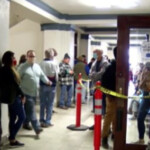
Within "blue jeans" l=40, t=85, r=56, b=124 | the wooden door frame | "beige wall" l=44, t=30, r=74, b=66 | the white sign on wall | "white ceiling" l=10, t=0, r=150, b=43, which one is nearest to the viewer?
the wooden door frame

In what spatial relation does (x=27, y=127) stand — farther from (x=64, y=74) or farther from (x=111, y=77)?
(x=64, y=74)

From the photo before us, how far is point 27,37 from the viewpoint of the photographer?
9203 mm

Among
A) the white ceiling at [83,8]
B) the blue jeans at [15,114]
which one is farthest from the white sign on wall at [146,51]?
the white ceiling at [83,8]

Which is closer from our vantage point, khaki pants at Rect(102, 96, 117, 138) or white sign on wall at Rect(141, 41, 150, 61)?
white sign on wall at Rect(141, 41, 150, 61)

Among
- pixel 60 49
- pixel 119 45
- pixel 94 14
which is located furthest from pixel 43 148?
pixel 94 14

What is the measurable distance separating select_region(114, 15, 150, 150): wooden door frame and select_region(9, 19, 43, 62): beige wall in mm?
5270

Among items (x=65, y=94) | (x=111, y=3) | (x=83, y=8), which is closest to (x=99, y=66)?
(x=111, y=3)

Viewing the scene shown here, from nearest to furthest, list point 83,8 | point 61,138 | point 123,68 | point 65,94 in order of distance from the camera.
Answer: point 123,68 → point 61,138 → point 83,8 → point 65,94

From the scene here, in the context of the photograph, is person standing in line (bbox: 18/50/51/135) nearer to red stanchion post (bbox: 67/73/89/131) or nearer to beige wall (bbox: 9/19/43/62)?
red stanchion post (bbox: 67/73/89/131)

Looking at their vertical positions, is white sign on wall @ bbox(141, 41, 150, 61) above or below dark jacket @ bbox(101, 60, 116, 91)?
above

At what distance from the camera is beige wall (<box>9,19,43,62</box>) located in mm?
9141

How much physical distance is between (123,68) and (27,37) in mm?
5587

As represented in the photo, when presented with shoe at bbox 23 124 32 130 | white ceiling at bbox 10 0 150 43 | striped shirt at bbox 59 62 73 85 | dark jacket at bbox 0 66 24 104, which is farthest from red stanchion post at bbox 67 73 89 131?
striped shirt at bbox 59 62 73 85

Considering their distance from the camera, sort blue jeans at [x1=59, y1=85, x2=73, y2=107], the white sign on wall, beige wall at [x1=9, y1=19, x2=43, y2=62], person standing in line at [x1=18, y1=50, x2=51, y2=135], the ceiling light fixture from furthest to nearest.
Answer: beige wall at [x1=9, y1=19, x2=43, y2=62], blue jeans at [x1=59, y1=85, x2=73, y2=107], the ceiling light fixture, person standing in line at [x1=18, y1=50, x2=51, y2=135], the white sign on wall
